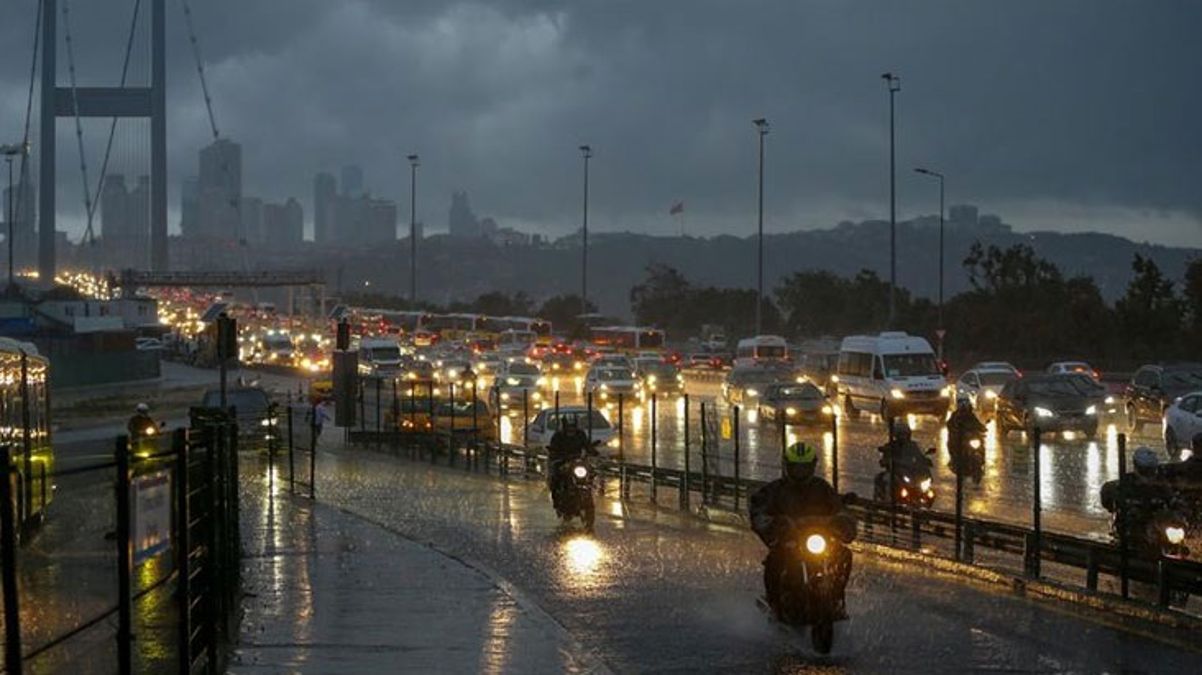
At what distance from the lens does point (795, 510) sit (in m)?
12.1

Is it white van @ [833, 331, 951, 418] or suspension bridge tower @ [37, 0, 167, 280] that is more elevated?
suspension bridge tower @ [37, 0, 167, 280]

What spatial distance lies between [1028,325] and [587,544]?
61.6 m

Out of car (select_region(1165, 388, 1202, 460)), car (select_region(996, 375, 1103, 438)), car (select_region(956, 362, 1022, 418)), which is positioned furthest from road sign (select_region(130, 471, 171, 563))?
car (select_region(956, 362, 1022, 418))

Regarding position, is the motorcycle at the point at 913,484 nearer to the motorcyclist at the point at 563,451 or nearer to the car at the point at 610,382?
the motorcyclist at the point at 563,451

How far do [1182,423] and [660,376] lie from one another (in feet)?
108

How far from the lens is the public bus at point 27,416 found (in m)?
17.8

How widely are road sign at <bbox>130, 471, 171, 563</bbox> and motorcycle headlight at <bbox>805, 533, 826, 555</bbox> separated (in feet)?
15.5

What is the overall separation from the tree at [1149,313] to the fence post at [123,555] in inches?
2653

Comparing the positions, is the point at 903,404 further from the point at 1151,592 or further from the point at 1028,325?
the point at 1028,325

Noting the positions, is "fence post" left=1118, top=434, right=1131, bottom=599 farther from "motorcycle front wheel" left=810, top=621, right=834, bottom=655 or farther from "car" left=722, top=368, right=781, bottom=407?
"car" left=722, top=368, right=781, bottom=407

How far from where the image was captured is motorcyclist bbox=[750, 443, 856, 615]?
12000mm

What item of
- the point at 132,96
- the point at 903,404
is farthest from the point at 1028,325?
the point at 132,96

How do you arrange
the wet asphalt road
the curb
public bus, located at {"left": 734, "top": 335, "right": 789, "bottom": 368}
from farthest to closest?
public bus, located at {"left": 734, "top": 335, "right": 789, "bottom": 368}
the curb
the wet asphalt road

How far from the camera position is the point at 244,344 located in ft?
366
